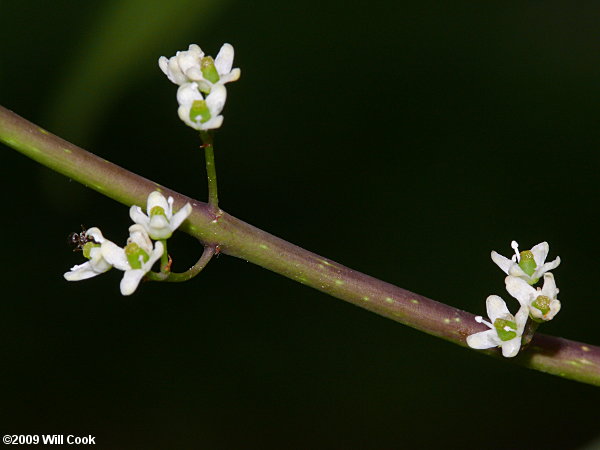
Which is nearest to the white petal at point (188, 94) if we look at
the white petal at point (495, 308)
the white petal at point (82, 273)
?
the white petal at point (82, 273)

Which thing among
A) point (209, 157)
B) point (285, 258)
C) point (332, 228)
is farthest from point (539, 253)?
point (332, 228)

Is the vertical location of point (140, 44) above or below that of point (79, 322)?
below

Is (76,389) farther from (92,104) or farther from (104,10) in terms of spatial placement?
(104,10)

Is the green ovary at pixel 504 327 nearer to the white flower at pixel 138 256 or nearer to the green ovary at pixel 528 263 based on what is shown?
the green ovary at pixel 528 263

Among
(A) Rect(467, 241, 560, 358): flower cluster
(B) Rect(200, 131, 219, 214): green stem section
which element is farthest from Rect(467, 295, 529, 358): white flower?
(B) Rect(200, 131, 219, 214): green stem section

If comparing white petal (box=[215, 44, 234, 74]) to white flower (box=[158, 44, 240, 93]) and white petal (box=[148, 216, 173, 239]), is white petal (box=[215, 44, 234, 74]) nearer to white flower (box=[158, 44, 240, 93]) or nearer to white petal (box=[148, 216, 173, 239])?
white flower (box=[158, 44, 240, 93])

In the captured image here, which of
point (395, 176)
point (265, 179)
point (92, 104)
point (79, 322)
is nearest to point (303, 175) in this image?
point (265, 179)

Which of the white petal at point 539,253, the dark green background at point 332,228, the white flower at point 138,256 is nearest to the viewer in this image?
the white flower at point 138,256
